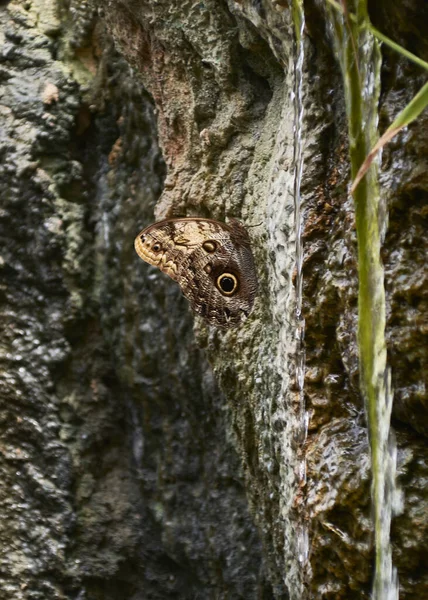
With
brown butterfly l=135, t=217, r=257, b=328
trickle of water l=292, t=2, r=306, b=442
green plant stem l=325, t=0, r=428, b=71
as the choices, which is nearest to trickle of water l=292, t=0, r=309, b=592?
trickle of water l=292, t=2, r=306, b=442

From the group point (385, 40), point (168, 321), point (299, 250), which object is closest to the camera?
point (385, 40)

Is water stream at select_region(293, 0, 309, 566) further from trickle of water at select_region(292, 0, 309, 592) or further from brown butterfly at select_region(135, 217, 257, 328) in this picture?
brown butterfly at select_region(135, 217, 257, 328)

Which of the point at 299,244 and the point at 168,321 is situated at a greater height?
the point at 299,244

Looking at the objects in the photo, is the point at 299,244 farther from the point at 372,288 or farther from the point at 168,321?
the point at 168,321

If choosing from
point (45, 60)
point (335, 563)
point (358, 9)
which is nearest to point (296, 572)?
point (335, 563)

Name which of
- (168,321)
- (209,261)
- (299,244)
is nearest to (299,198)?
(299,244)

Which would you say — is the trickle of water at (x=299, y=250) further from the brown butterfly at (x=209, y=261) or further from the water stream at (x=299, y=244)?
the brown butterfly at (x=209, y=261)

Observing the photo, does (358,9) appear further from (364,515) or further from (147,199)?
(147,199)
